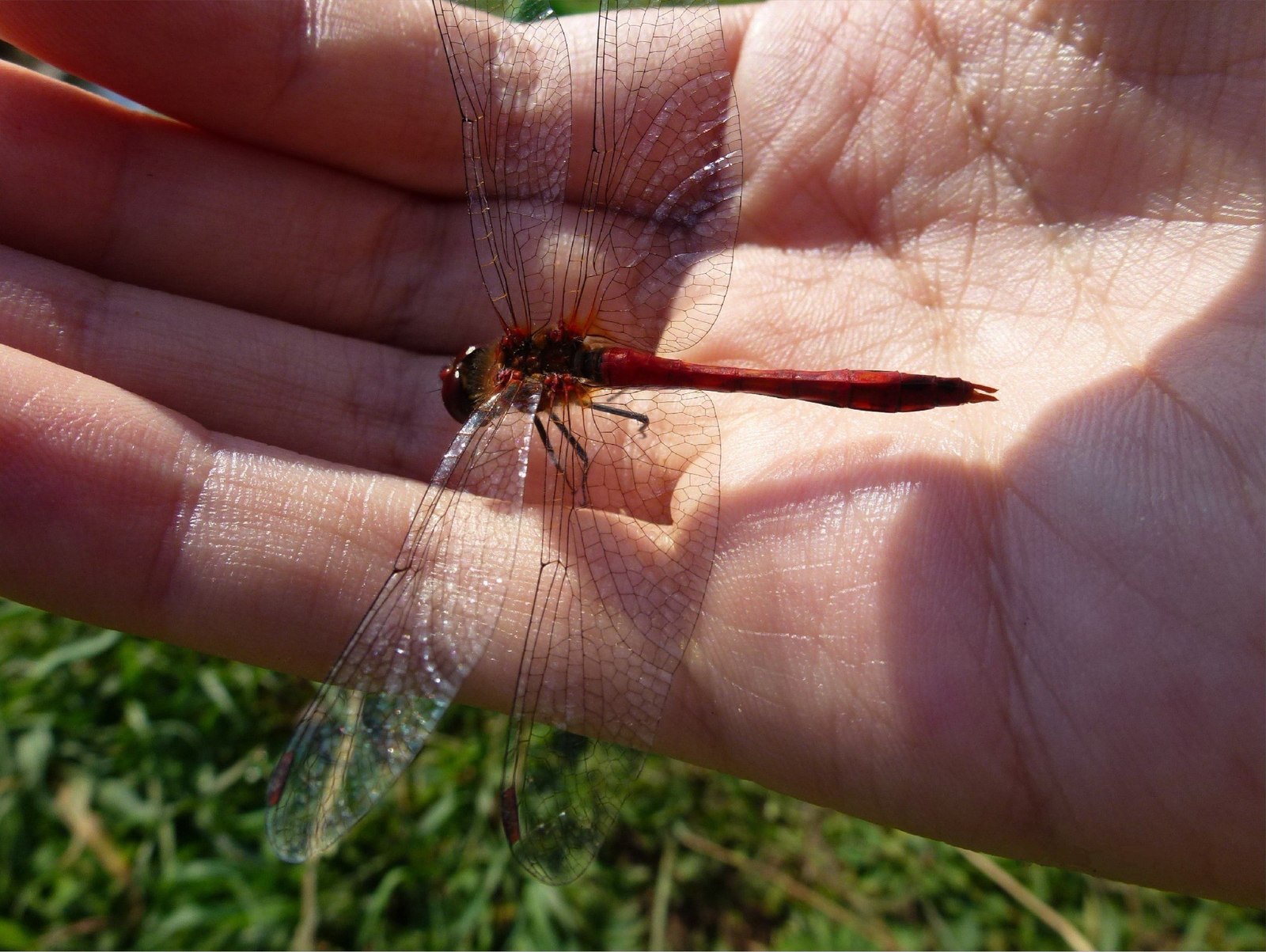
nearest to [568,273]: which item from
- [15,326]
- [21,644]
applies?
[15,326]

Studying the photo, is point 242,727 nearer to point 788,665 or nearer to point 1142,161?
point 788,665

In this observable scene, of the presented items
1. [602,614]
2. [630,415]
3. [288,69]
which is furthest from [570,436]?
[288,69]

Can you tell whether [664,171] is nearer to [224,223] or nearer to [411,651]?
[224,223]

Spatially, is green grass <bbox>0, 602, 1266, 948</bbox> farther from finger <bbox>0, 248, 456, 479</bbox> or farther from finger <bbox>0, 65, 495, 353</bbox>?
finger <bbox>0, 65, 495, 353</bbox>

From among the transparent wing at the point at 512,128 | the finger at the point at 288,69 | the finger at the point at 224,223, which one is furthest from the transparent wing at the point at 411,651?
the finger at the point at 288,69

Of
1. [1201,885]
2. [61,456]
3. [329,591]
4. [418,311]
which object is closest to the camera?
[1201,885]

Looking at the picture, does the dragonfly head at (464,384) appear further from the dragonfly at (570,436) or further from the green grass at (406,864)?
the green grass at (406,864)
